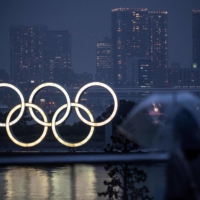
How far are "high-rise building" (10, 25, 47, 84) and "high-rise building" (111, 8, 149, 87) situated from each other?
1196 centimetres

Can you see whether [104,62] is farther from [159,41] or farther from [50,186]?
[50,186]

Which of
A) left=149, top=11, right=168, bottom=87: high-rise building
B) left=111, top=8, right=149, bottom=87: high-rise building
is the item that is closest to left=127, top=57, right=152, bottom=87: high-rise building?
left=149, top=11, right=168, bottom=87: high-rise building

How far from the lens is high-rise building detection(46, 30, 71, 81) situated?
9338 centimetres

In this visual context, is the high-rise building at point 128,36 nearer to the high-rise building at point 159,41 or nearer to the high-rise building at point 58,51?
the high-rise building at point 159,41

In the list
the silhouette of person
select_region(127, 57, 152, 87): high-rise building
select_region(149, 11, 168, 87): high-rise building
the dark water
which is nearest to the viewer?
the silhouette of person

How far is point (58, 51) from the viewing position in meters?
100

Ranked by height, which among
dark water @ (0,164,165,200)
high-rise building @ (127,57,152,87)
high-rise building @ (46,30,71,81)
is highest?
high-rise building @ (46,30,71,81)

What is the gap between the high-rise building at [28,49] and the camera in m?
93.5

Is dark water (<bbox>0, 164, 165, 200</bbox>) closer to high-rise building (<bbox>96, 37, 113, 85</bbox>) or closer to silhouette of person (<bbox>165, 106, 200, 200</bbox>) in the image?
silhouette of person (<bbox>165, 106, 200, 200</bbox>)

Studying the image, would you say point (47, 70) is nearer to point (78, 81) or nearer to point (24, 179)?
point (78, 81)

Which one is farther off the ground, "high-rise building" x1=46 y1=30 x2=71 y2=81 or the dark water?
"high-rise building" x1=46 y1=30 x2=71 y2=81

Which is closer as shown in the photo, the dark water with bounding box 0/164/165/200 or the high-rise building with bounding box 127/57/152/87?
the dark water with bounding box 0/164/165/200

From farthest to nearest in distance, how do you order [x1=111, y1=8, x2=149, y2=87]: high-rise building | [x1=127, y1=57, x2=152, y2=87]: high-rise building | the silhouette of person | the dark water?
1. [x1=111, y1=8, x2=149, y2=87]: high-rise building
2. [x1=127, y1=57, x2=152, y2=87]: high-rise building
3. the dark water
4. the silhouette of person

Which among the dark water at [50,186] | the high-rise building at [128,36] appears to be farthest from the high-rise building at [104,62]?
the dark water at [50,186]
